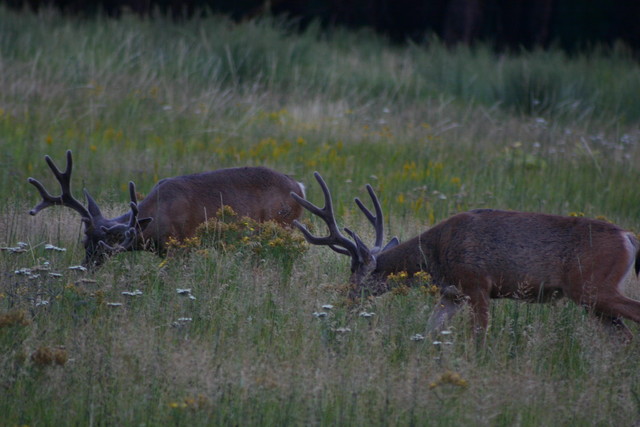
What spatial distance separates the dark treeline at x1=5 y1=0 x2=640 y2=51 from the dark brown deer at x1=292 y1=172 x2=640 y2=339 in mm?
18276

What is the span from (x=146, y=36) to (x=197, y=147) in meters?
4.85

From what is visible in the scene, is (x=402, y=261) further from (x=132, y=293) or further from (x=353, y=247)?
(x=132, y=293)

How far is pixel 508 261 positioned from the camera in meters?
6.34

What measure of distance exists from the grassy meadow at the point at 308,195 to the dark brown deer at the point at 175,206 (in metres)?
0.25

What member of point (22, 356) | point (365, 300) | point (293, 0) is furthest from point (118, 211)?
point (293, 0)

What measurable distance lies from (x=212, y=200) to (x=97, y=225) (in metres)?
1.07

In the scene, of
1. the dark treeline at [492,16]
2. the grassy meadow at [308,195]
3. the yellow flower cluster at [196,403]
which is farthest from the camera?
the dark treeline at [492,16]

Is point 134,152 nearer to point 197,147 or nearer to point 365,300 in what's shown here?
point 197,147

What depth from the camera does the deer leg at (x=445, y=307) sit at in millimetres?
6023

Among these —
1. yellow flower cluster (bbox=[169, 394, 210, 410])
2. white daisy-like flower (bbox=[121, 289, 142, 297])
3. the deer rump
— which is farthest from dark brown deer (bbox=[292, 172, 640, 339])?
yellow flower cluster (bbox=[169, 394, 210, 410])

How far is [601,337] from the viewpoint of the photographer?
595 cm

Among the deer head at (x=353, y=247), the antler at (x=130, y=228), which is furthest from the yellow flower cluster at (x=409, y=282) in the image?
the antler at (x=130, y=228)

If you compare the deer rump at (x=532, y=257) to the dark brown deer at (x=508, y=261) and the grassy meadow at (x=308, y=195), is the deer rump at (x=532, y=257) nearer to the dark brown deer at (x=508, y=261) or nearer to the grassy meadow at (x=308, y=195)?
the dark brown deer at (x=508, y=261)

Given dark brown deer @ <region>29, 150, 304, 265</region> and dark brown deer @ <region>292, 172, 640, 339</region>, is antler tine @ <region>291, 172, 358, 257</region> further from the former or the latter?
dark brown deer @ <region>29, 150, 304, 265</region>
